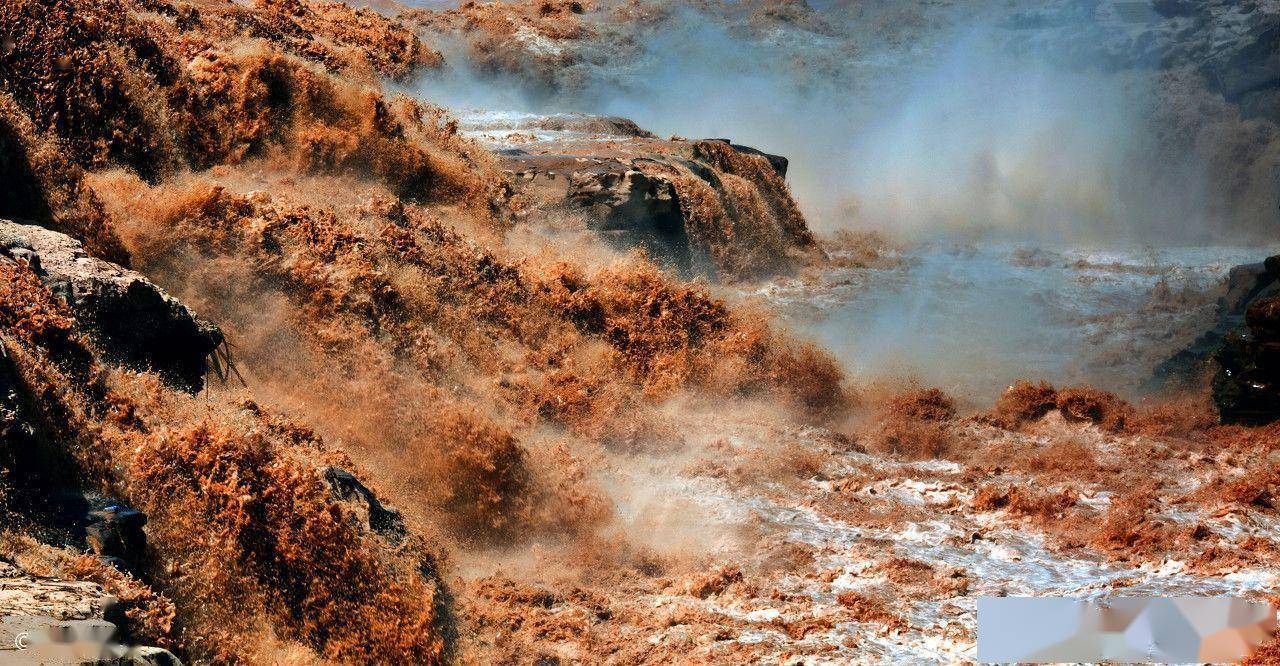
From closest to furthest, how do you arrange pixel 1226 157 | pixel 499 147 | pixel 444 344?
1. pixel 444 344
2. pixel 499 147
3. pixel 1226 157

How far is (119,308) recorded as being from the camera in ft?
23.5

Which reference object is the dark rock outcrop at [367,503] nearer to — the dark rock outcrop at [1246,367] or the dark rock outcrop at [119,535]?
the dark rock outcrop at [119,535]

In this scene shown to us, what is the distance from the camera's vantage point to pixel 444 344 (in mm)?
10523

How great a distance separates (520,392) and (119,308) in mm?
4416

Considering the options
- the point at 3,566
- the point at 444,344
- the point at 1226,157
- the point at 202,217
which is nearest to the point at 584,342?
the point at 444,344

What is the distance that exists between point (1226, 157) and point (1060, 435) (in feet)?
78.4

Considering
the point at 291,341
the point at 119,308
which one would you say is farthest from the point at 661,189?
the point at 119,308

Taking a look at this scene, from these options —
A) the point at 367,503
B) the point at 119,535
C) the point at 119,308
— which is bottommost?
the point at 367,503

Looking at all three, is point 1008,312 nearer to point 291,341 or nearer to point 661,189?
point 661,189

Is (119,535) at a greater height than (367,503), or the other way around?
(119,535)

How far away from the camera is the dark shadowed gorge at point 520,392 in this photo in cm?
631

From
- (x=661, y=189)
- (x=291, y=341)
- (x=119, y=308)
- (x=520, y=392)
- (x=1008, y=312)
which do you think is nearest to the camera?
(x=119, y=308)

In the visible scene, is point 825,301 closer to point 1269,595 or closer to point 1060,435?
point 1060,435

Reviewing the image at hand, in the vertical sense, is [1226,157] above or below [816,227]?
above
